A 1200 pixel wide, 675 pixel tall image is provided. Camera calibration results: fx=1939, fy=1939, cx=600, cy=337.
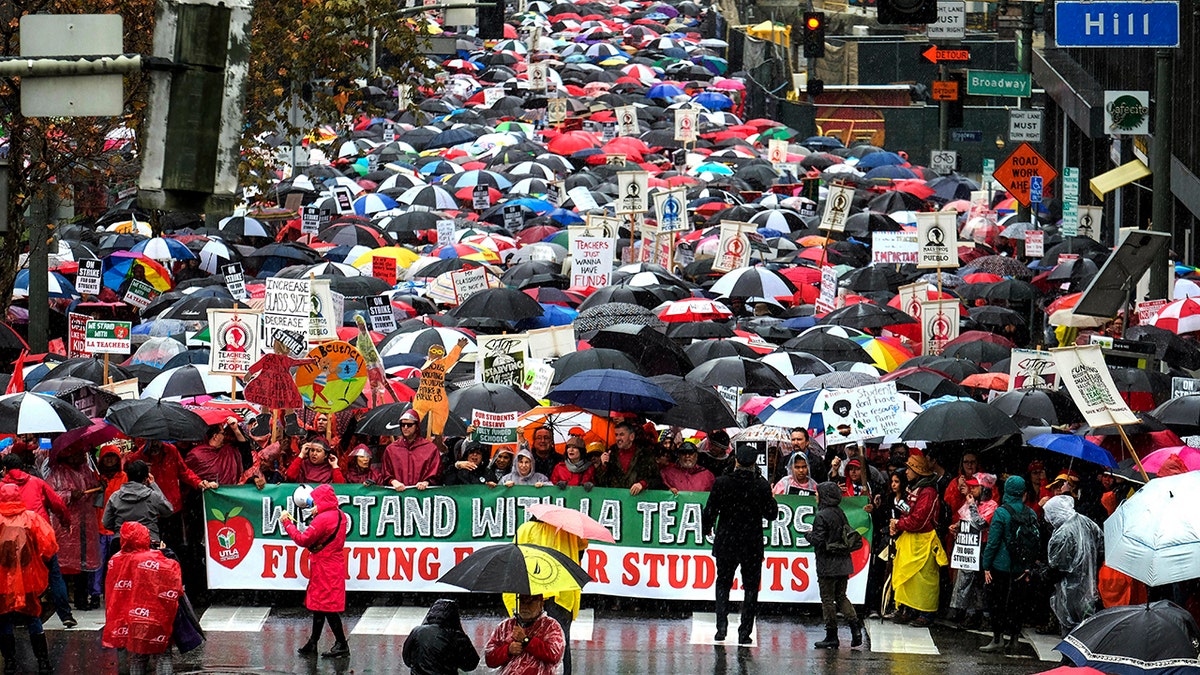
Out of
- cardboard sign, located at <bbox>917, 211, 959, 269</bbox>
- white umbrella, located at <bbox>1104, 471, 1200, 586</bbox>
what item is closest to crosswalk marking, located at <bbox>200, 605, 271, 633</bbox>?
white umbrella, located at <bbox>1104, 471, 1200, 586</bbox>

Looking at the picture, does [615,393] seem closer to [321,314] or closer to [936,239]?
[321,314]

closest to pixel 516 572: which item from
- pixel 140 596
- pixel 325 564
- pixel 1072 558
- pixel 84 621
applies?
pixel 140 596

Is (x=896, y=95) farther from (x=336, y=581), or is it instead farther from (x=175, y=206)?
(x=175, y=206)

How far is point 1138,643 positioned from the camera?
838cm

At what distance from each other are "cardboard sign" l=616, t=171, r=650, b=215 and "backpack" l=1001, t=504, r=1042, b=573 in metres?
14.8

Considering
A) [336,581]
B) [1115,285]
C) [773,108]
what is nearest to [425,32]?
[773,108]

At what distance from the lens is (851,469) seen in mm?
15781

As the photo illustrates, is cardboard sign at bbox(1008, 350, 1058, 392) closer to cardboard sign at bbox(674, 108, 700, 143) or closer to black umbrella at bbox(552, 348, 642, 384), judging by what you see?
black umbrella at bbox(552, 348, 642, 384)

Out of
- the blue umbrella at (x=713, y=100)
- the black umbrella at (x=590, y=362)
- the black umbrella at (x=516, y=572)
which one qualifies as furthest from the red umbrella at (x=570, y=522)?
the blue umbrella at (x=713, y=100)

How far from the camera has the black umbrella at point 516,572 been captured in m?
10.0

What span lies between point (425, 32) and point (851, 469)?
1013 inches

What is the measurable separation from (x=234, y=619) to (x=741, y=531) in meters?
3.94

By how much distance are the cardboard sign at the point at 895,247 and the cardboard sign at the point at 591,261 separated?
409 cm

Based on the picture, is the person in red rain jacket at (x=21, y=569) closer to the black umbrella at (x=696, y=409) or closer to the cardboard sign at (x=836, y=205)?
the black umbrella at (x=696, y=409)
